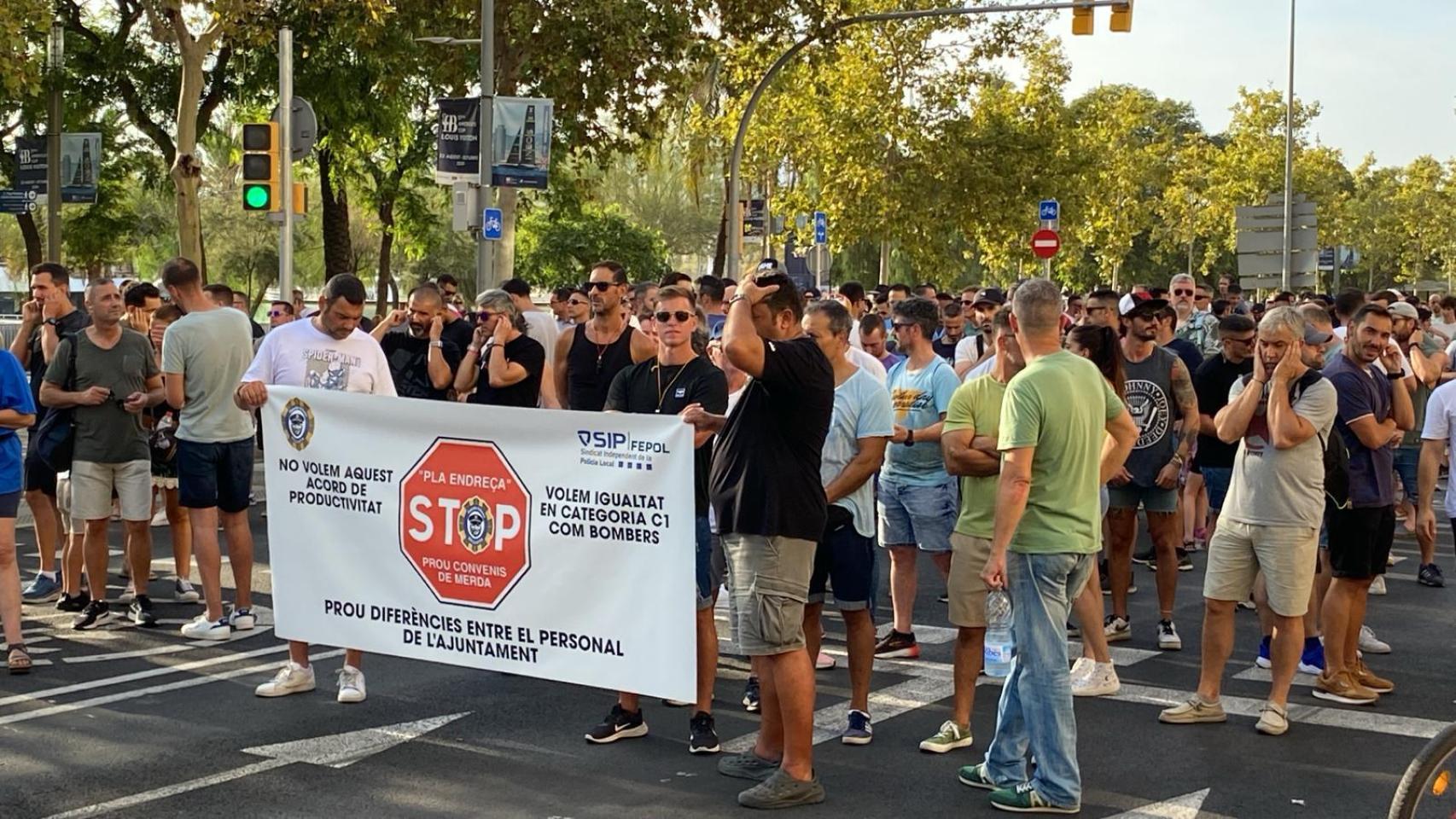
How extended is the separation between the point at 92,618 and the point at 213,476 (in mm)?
1195

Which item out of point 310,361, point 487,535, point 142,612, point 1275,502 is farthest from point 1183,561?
point 142,612

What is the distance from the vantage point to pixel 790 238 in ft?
144

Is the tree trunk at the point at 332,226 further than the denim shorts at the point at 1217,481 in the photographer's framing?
Yes

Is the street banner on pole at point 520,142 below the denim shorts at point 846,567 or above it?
above

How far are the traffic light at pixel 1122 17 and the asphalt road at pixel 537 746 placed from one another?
1466 centimetres

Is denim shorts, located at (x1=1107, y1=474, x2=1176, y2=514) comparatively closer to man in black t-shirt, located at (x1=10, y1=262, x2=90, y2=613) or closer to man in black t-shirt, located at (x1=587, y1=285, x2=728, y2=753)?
man in black t-shirt, located at (x1=587, y1=285, x2=728, y2=753)

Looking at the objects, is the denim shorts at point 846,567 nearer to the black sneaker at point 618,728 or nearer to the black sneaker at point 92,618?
the black sneaker at point 618,728

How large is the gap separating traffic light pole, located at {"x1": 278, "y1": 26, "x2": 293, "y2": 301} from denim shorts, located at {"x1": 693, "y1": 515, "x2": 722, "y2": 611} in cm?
1113

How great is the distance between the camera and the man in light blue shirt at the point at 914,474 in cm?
861

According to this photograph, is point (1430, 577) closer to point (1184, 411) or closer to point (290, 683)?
point (1184, 411)

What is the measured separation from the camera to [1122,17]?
22.3 metres

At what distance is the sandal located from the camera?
822 centimetres

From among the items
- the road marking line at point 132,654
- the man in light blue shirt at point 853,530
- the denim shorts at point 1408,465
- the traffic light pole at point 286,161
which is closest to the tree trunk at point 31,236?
the traffic light pole at point 286,161

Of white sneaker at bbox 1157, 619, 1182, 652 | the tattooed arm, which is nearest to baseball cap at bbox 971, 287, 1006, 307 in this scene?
the tattooed arm
